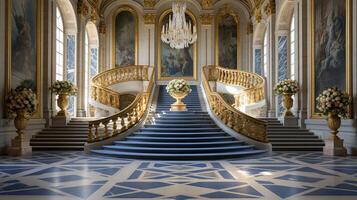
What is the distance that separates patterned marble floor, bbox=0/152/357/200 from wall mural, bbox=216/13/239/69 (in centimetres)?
1331

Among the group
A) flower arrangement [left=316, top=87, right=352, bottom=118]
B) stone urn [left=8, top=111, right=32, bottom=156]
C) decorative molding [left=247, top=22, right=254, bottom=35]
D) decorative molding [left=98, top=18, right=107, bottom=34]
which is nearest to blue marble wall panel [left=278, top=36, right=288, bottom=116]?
decorative molding [left=247, top=22, right=254, bottom=35]

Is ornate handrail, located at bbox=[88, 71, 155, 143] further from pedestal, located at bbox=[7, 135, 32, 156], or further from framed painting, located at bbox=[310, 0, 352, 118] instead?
framed painting, located at bbox=[310, 0, 352, 118]

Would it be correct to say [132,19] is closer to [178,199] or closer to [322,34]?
[322,34]

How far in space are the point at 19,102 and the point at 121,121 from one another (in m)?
3.14

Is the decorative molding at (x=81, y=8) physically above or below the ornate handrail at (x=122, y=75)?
above

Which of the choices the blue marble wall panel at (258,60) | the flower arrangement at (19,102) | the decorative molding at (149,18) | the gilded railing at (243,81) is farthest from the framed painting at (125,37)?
the flower arrangement at (19,102)

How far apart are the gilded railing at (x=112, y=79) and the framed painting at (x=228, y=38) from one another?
4.55 meters

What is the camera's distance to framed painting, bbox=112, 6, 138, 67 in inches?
895

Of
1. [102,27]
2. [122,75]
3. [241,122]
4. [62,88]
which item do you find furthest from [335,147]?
[102,27]

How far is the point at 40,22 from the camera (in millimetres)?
13188

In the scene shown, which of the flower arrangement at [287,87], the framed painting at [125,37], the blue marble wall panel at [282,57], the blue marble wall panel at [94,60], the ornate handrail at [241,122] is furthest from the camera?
the framed painting at [125,37]

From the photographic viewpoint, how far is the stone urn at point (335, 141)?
419 inches

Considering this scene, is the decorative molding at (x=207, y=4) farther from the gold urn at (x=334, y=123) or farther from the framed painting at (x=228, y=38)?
the gold urn at (x=334, y=123)

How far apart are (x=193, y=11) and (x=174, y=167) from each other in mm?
15997
